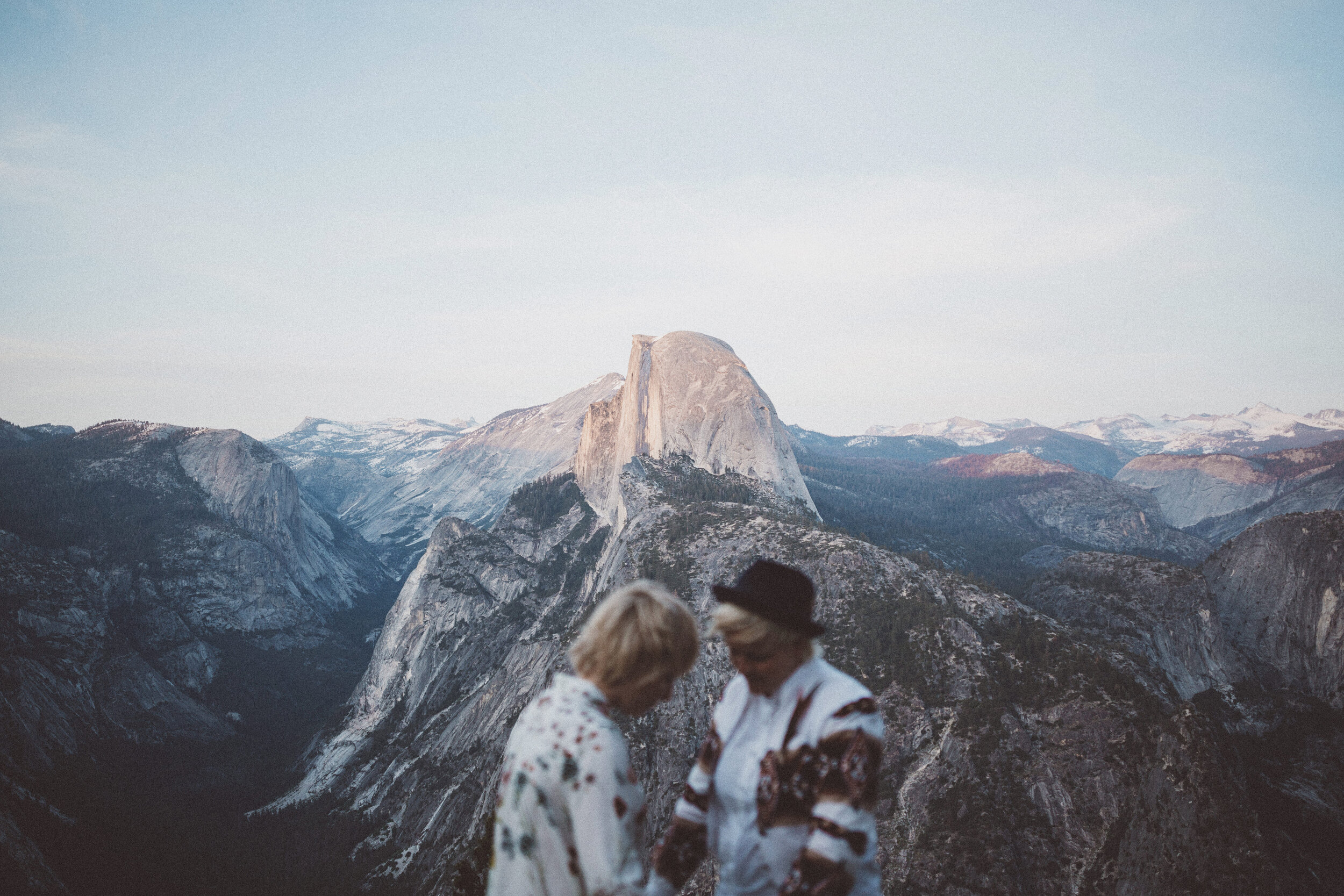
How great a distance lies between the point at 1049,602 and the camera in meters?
65.4

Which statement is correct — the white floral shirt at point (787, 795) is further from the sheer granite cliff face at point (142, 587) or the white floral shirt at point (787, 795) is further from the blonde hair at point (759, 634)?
the sheer granite cliff face at point (142, 587)

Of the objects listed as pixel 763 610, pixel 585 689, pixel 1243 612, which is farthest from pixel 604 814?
pixel 1243 612

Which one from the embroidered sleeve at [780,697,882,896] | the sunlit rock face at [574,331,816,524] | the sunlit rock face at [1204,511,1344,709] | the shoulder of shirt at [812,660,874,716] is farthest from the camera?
the sunlit rock face at [574,331,816,524]

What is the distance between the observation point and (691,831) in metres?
4.43

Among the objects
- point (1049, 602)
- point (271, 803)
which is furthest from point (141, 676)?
point (1049, 602)

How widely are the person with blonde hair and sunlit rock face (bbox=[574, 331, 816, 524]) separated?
Answer: 79.4 metres

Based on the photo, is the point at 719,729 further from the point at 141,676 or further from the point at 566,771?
the point at 141,676

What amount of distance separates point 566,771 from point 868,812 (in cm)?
176

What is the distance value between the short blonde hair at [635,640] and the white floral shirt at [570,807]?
0.18m

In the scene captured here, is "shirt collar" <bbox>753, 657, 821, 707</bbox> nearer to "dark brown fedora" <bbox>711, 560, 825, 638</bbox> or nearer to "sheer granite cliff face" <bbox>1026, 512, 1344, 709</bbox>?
"dark brown fedora" <bbox>711, 560, 825, 638</bbox>

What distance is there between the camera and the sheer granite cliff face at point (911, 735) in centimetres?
3020

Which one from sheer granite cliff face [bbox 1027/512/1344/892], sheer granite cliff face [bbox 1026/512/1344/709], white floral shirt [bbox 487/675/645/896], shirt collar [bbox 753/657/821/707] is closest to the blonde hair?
shirt collar [bbox 753/657/821/707]

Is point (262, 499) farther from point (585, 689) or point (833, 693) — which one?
point (833, 693)

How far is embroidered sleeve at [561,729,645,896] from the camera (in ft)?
12.4
